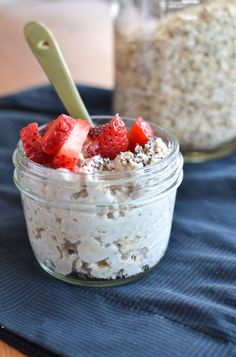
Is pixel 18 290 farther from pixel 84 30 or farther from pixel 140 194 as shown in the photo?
pixel 84 30

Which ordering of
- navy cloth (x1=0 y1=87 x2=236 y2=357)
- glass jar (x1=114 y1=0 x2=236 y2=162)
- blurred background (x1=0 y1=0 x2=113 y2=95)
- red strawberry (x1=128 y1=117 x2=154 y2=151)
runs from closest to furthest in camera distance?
navy cloth (x1=0 y1=87 x2=236 y2=357), red strawberry (x1=128 y1=117 x2=154 y2=151), glass jar (x1=114 y1=0 x2=236 y2=162), blurred background (x1=0 y1=0 x2=113 y2=95)

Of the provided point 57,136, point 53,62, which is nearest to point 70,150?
point 57,136

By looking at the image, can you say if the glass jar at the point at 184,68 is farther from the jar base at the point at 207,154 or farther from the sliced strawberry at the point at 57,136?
the sliced strawberry at the point at 57,136

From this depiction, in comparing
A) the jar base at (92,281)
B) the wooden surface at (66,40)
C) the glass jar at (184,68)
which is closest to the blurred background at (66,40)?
the wooden surface at (66,40)

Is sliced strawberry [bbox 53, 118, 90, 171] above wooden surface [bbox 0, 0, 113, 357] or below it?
above

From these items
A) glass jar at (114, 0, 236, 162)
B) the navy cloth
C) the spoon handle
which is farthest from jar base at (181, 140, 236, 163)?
the spoon handle

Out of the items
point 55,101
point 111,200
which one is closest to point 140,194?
point 111,200

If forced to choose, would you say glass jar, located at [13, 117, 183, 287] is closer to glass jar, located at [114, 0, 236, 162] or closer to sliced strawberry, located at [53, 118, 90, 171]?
sliced strawberry, located at [53, 118, 90, 171]
